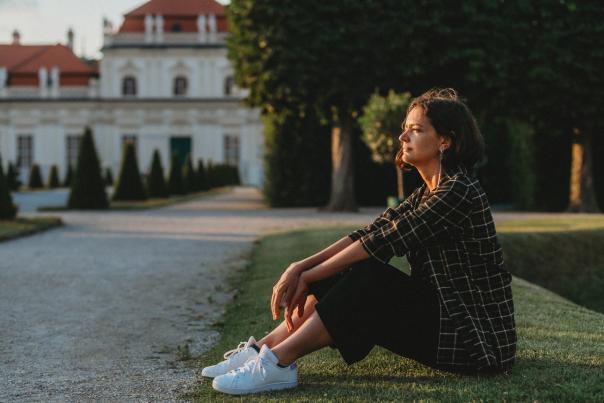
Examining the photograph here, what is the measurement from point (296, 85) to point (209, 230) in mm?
4732

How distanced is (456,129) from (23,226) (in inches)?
410

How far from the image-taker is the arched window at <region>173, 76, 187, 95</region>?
160ft

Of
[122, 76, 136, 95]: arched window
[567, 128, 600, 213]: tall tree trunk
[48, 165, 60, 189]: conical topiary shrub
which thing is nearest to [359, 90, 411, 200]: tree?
[567, 128, 600, 213]: tall tree trunk

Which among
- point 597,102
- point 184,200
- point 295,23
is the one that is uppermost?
point 295,23

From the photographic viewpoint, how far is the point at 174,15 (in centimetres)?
4812

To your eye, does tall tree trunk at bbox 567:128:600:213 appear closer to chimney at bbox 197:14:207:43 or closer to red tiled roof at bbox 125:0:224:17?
red tiled roof at bbox 125:0:224:17

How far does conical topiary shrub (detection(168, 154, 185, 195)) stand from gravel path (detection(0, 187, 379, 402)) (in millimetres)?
13960

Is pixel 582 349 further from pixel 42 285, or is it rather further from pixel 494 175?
pixel 494 175

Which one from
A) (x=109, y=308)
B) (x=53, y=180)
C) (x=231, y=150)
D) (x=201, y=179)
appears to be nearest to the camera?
(x=109, y=308)

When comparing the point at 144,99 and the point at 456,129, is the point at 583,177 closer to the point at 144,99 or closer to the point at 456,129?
the point at 456,129

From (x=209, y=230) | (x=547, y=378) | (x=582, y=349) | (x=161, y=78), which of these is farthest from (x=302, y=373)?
(x=161, y=78)

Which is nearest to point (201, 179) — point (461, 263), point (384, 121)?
point (384, 121)

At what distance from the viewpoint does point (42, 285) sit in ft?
22.5

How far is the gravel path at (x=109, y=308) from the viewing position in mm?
3672
